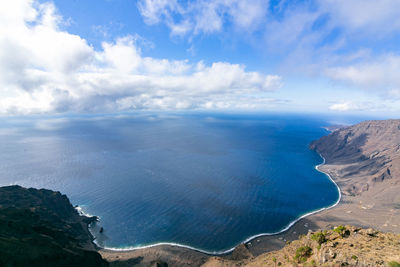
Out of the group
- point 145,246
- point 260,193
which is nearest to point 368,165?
point 260,193

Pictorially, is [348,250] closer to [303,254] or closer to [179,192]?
[303,254]

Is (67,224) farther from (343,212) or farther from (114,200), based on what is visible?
(343,212)

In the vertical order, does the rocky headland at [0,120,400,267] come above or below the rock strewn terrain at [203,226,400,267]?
below

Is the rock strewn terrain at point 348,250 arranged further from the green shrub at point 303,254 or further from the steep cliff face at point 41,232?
the steep cliff face at point 41,232

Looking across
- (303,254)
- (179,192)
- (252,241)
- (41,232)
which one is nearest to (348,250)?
(303,254)

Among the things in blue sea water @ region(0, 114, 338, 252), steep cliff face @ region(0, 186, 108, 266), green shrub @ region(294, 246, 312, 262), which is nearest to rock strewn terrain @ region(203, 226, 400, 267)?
green shrub @ region(294, 246, 312, 262)

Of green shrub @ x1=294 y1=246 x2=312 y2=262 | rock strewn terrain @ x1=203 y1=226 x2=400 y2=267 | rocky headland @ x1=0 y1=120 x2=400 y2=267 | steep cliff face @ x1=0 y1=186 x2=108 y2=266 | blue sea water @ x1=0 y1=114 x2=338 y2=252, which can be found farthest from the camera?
blue sea water @ x1=0 y1=114 x2=338 y2=252

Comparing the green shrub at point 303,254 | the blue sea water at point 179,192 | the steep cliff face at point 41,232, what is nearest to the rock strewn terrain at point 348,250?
the green shrub at point 303,254

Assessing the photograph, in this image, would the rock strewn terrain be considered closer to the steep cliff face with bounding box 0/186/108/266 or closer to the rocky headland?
the rocky headland
